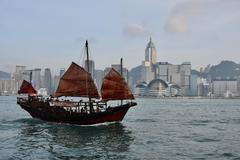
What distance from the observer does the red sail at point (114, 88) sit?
60219 mm

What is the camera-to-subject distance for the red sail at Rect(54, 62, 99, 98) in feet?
199

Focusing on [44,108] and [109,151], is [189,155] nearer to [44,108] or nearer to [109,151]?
[109,151]

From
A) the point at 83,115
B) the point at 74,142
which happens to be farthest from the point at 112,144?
the point at 83,115

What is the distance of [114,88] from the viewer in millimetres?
60375

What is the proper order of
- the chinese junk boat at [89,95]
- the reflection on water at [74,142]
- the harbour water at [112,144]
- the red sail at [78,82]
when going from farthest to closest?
the red sail at [78,82], the chinese junk boat at [89,95], the reflection on water at [74,142], the harbour water at [112,144]

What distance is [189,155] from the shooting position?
1351 inches

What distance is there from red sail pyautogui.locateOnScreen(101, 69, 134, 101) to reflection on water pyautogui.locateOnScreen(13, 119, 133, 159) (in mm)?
4307

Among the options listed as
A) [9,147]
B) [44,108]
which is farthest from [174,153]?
[44,108]

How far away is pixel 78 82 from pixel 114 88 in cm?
563

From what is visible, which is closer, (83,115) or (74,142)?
(74,142)

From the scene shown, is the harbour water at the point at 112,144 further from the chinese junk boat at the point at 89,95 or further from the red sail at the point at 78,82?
the red sail at the point at 78,82

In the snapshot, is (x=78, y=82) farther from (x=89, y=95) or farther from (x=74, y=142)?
(x=74, y=142)

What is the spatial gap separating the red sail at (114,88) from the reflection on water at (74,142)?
4307mm

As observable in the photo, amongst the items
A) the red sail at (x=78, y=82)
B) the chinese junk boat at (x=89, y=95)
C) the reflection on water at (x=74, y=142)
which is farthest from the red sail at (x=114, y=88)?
the reflection on water at (x=74, y=142)
